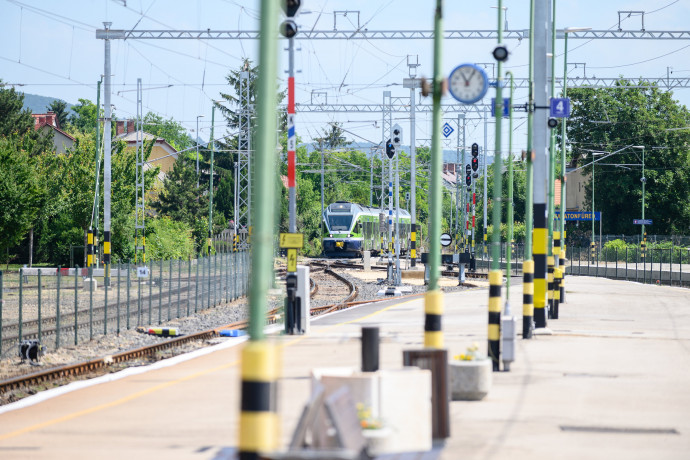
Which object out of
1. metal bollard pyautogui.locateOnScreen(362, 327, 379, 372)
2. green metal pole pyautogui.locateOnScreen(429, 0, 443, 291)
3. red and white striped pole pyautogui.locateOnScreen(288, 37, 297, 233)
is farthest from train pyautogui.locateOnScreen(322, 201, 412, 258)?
metal bollard pyautogui.locateOnScreen(362, 327, 379, 372)

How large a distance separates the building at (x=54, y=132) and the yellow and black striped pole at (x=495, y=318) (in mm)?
70708

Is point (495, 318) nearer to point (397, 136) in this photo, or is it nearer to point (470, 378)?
point (470, 378)

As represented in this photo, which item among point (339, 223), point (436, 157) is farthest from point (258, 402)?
point (339, 223)

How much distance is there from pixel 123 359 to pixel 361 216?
168 feet

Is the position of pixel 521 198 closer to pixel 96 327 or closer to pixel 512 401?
pixel 96 327

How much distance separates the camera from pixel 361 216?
2704 inches

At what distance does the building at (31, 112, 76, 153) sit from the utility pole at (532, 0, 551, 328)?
66.4 meters

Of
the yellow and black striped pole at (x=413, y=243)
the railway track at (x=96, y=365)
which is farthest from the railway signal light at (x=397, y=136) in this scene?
the railway track at (x=96, y=365)

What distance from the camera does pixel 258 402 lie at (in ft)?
15.2

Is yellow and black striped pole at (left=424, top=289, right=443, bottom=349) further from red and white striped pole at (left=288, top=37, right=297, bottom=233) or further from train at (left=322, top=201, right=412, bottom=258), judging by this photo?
train at (left=322, top=201, right=412, bottom=258)

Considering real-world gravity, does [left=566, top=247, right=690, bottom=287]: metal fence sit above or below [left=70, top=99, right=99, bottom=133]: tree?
below

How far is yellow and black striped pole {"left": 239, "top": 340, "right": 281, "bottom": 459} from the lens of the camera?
4613 mm

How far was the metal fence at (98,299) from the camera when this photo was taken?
736 inches

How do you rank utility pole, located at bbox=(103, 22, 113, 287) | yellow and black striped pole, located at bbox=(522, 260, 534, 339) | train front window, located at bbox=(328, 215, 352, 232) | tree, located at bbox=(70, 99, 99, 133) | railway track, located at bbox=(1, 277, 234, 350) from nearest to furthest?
yellow and black striped pole, located at bbox=(522, 260, 534, 339) < railway track, located at bbox=(1, 277, 234, 350) < utility pole, located at bbox=(103, 22, 113, 287) < train front window, located at bbox=(328, 215, 352, 232) < tree, located at bbox=(70, 99, 99, 133)
